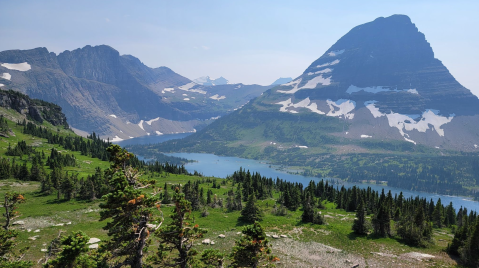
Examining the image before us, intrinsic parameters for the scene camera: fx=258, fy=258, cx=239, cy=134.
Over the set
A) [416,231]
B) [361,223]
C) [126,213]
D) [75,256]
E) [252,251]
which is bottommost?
[361,223]

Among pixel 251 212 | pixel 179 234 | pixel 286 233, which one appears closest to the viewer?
pixel 179 234

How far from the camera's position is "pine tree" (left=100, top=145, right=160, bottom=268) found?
758 inches

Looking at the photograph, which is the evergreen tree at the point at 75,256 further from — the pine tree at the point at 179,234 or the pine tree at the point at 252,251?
the pine tree at the point at 252,251

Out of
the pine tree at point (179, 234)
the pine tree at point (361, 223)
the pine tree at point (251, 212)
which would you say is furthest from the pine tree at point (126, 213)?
the pine tree at point (361, 223)

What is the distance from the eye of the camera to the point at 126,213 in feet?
65.2

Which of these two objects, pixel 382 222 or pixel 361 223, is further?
pixel 361 223

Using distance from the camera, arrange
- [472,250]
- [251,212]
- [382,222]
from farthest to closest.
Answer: [251,212] < [382,222] < [472,250]

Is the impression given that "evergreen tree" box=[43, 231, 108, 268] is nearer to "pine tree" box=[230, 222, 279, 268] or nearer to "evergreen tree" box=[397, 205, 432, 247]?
"pine tree" box=[230, 222, 279, 268]

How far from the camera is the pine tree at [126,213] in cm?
1925

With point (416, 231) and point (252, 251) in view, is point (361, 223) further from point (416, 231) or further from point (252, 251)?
point (252, 251)

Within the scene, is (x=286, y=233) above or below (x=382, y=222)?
below

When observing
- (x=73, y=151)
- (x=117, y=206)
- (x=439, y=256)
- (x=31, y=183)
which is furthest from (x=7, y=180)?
(x=439, y=256)

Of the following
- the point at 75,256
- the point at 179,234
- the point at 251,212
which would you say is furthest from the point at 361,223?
the point at 75,256

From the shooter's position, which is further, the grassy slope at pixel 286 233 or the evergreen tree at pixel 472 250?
the grassy slope at pixel 286 233
